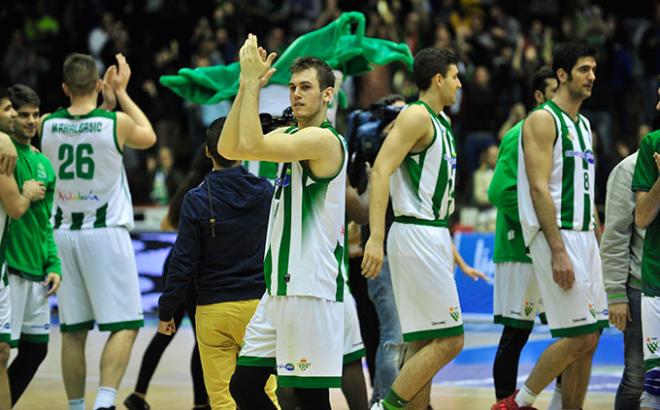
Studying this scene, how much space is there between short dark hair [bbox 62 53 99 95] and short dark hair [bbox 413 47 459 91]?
259 centimetres

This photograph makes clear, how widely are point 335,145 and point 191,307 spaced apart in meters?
2.86

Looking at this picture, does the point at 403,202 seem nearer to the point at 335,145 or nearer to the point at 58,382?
the point at 335,145

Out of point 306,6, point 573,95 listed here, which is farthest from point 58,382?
point 306,6

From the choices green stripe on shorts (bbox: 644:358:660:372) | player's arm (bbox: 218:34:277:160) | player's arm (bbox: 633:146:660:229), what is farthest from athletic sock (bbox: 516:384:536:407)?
player's arm (bbox: 218:34:277:160)

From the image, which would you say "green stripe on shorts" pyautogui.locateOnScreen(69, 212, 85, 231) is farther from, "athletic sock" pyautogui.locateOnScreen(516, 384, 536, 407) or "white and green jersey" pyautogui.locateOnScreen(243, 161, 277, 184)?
"athletic sock" pyautogui.locateOnScreen(516, 384, 536, 407)

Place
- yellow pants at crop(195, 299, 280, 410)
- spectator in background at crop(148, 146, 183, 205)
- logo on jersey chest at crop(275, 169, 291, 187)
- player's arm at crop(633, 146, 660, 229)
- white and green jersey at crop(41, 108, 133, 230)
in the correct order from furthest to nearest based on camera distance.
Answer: spectator in background at crop(148, 146, 183, 205)
white and green jersey at crop(41, 108, 133, 230)
yellow pants at crop(195, 299, 280, 410)
player's arm at crop(633, 146, 660, 229)
logo on jersey chest at crop(275, 169, 291, 187)

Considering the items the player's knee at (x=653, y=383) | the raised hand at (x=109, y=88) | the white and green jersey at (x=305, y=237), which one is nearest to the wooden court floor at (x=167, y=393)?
the raised hand at (x=109, y=88)

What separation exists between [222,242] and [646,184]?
100 inches

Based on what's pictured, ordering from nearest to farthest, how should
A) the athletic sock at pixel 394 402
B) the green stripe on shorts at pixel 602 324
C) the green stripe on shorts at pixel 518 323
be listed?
the athletic sock at pixel 394 402 < the green stripe on shorts at pixel 602 324 < the green stripe on shorts at pixel 518 323

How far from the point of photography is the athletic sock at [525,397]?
7.82m

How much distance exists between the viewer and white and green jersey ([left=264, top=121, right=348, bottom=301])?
237 inches

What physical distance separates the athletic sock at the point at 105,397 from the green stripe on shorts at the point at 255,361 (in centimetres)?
241

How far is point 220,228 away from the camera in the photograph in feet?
22.6

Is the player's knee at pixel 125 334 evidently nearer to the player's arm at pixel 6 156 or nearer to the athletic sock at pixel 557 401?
the player's arm at pixel 6 156
